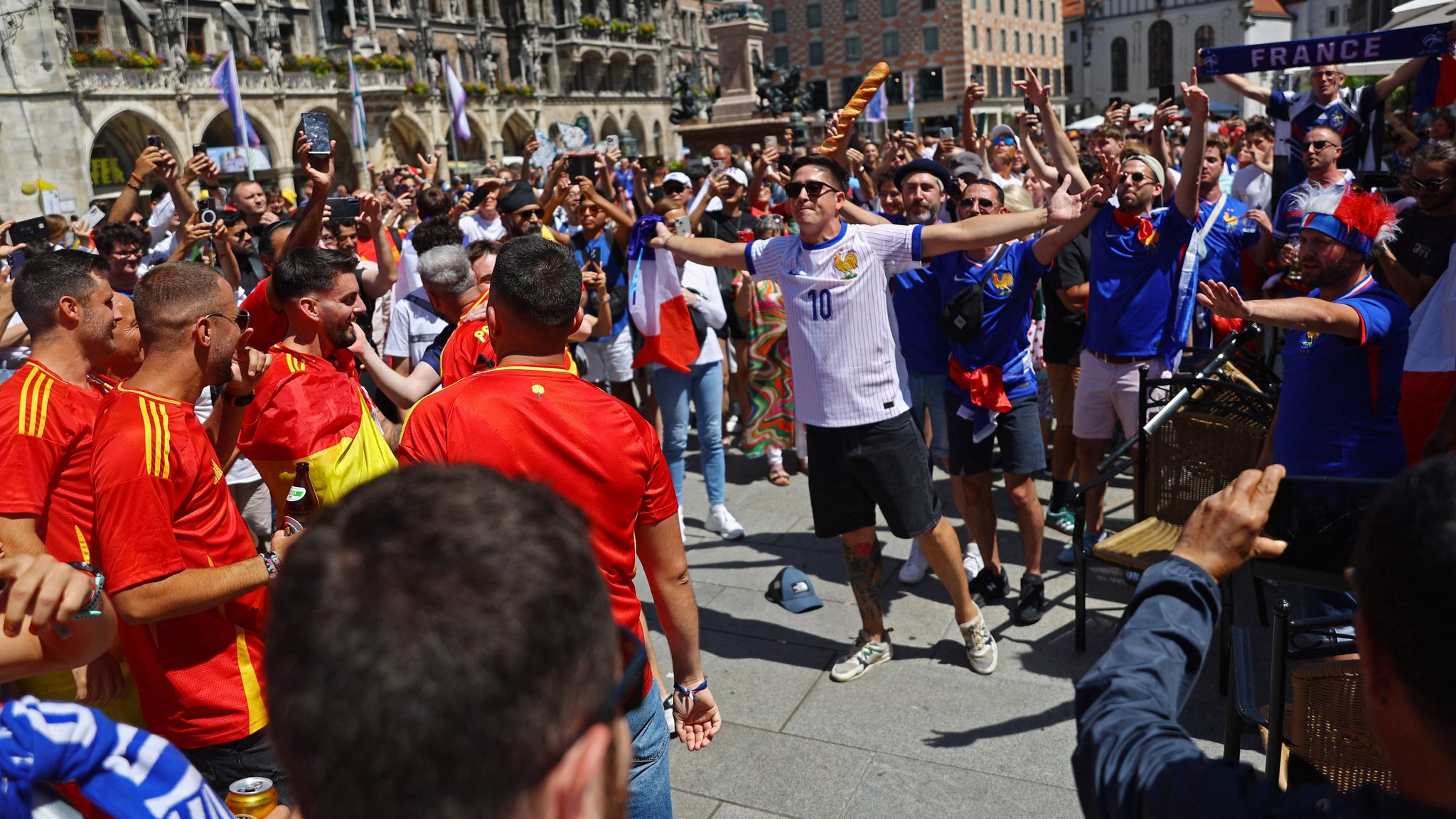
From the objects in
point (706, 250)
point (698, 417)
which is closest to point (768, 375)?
point (698, 417)

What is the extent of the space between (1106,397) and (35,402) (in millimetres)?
4817

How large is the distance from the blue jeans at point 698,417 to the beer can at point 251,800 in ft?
14.2

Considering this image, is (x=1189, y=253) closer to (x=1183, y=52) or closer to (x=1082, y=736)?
(x=1082, y=736)

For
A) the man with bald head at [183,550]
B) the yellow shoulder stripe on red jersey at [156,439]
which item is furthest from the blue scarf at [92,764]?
the yellow shoulder stripe on red jersey at [156,439]

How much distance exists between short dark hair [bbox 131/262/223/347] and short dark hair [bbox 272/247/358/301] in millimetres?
682

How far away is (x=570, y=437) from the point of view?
8.48ft

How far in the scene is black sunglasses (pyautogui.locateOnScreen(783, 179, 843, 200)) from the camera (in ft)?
13.6

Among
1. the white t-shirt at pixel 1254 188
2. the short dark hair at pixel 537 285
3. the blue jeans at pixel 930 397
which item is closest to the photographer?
the short dark hair at pixel 537 285

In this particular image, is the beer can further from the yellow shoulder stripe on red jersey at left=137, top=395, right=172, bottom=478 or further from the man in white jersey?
the man in white jersey

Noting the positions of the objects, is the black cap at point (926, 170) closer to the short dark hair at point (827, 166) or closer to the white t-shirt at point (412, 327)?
the short dark hair at point (827, 166)

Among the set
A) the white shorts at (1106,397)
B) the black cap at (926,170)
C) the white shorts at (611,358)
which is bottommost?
the white shorts at (1106,397)

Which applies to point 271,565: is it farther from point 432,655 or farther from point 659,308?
point 659,308

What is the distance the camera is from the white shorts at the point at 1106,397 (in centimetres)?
528

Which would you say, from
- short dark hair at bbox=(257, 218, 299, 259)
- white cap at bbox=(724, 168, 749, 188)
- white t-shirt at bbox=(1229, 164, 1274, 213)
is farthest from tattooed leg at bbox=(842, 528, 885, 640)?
white t-shirt at bbox=(1229, 164, 1274, 213)
